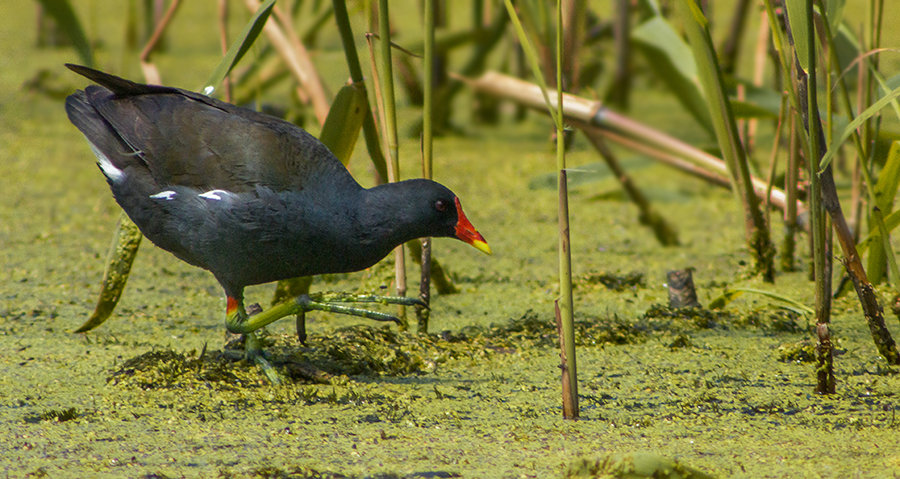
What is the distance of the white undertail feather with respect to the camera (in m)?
1.80

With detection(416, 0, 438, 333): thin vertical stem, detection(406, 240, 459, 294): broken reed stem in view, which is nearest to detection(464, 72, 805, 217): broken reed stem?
detection(406, 240, 459, 294): broken reed stem

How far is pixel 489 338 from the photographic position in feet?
6.16

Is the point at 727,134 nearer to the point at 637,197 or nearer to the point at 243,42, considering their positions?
the point at 637,197

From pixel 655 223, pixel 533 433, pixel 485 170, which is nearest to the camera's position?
pixel 533 433

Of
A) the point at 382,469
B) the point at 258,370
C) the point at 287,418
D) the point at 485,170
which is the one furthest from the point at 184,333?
the point at 485,170

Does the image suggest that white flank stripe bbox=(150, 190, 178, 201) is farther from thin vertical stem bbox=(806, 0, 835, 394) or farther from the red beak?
thin vertical stem bbox=(806, 0, 835, 394)

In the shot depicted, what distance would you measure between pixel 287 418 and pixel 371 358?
257 mm

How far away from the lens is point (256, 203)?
160cm

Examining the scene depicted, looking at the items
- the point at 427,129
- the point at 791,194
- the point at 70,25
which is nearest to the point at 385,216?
the point at 427,129

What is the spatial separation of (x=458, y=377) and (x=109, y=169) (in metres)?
0.74

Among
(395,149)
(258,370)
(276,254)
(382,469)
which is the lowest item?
(382,469)

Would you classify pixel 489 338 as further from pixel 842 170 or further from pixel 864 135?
pixel 842 170

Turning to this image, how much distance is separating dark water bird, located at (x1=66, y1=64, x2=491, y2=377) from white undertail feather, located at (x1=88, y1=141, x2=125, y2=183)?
0.11 ft

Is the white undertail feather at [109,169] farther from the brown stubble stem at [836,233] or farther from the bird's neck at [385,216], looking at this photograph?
the brown stubble stem at [836,233]
